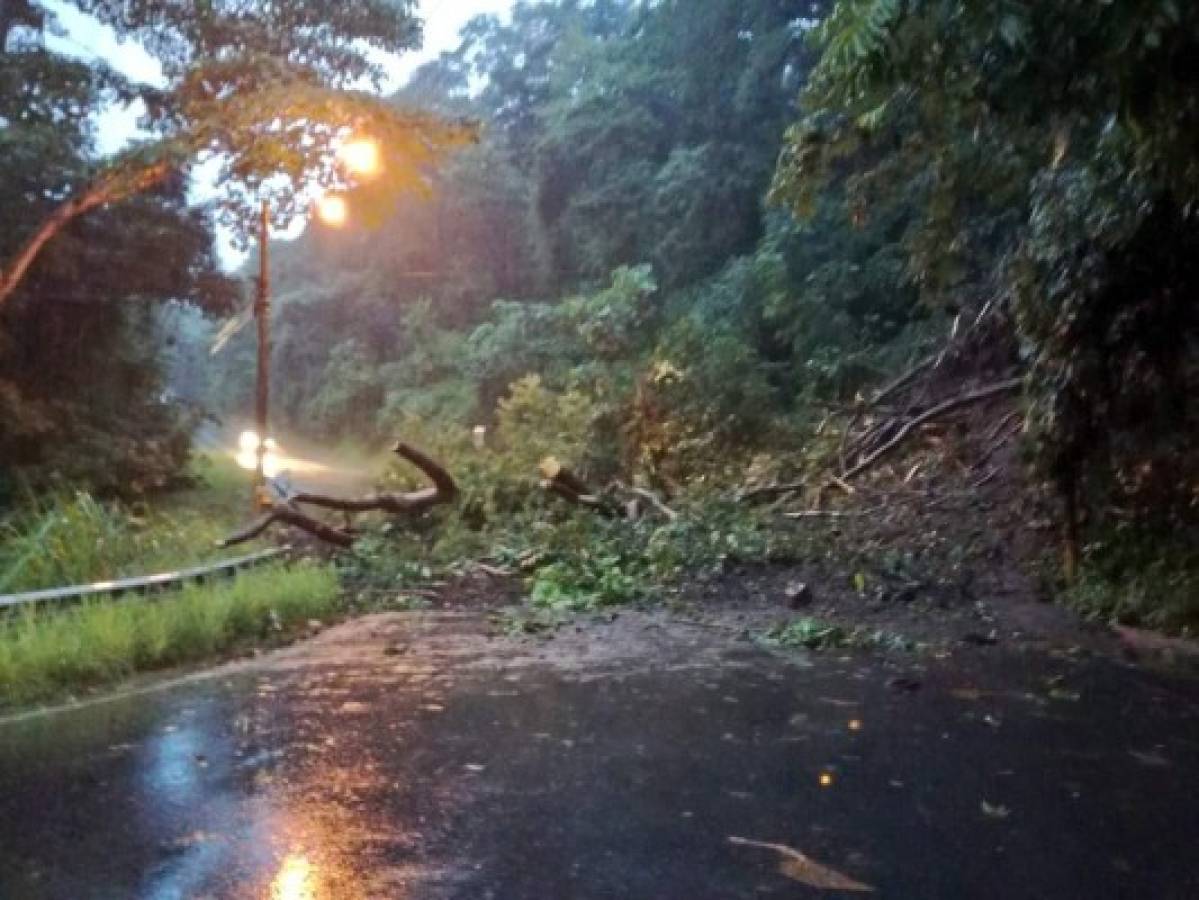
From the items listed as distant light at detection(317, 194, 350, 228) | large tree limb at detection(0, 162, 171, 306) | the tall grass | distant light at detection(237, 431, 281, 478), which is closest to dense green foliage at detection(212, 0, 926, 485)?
distant light at detection(237, 431, 281, 478)

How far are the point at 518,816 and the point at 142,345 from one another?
20.4m

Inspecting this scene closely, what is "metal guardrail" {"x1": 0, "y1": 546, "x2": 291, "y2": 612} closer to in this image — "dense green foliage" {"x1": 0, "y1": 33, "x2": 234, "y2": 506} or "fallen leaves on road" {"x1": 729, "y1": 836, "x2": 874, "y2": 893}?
"fallen leaves on road" {"x1": 729, "y1": 836, "x2": 874, "y2": 893}

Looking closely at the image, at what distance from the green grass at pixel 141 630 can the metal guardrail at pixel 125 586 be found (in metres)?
0.13

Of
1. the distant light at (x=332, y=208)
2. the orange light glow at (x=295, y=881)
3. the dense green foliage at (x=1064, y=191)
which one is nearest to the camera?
the orange light glow at (x=295, y=881)

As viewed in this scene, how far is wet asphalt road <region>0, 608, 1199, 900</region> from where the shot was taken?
4.01m

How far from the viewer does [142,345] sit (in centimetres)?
2272

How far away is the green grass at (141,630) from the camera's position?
7.08m

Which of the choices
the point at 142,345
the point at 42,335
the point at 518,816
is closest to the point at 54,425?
the point at 42,335

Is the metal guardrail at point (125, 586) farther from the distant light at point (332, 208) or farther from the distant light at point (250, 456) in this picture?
the distant light at point (250, 456)

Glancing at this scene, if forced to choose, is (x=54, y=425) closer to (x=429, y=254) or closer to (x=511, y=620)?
(x=511, y=620)

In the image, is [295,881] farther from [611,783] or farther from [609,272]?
[609,272]

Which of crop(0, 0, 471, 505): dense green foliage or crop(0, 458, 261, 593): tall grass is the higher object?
crop(0, 0, 471, 505): dense green foliage

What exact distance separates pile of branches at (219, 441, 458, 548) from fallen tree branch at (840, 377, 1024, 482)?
4745 millimetres

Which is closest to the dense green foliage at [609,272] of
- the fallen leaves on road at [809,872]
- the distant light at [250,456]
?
the distant light at [250,456]
